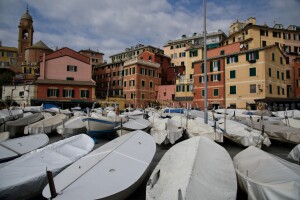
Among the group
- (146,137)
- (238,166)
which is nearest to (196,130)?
(146,137)

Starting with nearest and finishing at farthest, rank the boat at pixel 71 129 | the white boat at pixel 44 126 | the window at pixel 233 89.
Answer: the boat at pixel 71 129, the white boat at pixel 44 126, the window at pixel 233 89

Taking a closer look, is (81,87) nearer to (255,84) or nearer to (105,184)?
(255,84)

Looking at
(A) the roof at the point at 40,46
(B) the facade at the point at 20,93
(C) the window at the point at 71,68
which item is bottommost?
(B) the facade at the point at 20,93

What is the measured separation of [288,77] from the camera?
139ft

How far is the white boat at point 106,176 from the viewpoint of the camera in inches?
163

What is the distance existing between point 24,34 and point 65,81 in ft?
126

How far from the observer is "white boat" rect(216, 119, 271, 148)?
34.0 feet

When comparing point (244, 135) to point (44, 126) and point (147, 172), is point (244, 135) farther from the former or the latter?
point (44, 126)

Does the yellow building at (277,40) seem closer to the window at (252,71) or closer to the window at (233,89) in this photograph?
the window at (252,71)

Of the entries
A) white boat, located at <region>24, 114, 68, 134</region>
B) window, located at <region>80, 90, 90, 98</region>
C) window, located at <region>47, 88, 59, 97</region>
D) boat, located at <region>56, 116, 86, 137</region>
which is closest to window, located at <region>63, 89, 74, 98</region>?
window, located at <region>47, 88, 59, 97</region>

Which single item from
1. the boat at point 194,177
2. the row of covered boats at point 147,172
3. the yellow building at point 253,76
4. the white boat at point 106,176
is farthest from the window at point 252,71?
the white boat at point 106,176

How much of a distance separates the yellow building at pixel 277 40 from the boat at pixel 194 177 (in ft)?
142

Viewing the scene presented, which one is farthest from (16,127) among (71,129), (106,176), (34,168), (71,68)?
(71,68)

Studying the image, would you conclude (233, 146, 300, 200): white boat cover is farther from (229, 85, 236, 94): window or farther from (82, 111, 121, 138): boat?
(229, 85, 236, 94): window
